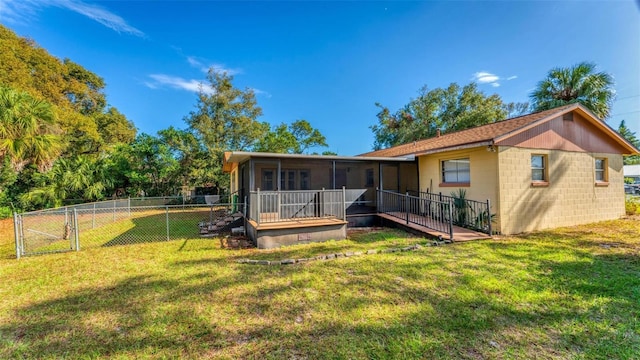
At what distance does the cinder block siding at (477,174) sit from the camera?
24.0 feet

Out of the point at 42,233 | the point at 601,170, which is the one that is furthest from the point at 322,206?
the point at 601,170

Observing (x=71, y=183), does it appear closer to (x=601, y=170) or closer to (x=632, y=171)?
(x=601, y=170)

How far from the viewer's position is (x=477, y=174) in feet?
25.7

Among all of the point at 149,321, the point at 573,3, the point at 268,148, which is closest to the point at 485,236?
the point at 149,321

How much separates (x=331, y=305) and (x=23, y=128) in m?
11.3

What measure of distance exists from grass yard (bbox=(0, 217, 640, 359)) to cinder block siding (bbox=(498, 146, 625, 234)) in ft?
6.19

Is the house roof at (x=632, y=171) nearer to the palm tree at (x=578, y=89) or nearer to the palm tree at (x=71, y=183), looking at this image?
the palm tree at (x=578, y=89)

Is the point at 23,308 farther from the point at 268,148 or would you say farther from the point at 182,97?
the point at 182,97

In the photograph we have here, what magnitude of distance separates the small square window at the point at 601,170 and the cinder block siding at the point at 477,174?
5.87m

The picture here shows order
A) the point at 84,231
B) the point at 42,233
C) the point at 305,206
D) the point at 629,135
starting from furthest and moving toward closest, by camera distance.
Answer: the point at 629,135, the point at 84,231, the point at 305,206, the point at 42,233

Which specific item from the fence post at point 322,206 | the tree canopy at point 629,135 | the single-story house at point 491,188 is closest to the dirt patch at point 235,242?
the single-story house at point 491,188

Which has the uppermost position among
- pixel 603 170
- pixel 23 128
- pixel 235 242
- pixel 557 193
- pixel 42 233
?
pixel 23 128

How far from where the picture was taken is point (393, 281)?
4.07 meters

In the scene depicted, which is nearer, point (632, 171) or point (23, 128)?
point (23, 128)
